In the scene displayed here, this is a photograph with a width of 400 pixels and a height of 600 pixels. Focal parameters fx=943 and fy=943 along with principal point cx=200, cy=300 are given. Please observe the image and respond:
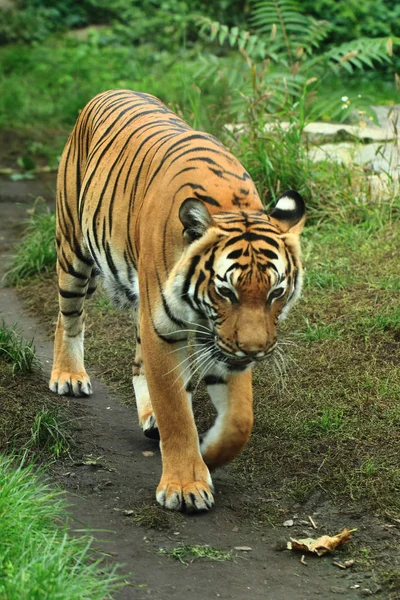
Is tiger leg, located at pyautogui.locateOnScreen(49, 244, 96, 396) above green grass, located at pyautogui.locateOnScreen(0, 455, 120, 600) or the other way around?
the other way around

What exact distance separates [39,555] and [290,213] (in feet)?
5.87

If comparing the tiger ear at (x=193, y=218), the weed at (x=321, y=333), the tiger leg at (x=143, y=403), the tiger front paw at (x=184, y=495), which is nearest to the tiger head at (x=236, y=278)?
the tiger ear at (x=193, y=218)

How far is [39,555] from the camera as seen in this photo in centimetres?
329

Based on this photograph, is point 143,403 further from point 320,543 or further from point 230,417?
point 320,543

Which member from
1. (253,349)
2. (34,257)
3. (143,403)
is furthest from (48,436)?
(34,257)

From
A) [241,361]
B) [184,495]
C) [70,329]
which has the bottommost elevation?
[70,329]

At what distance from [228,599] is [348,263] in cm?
370

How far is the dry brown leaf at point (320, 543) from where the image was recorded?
392 centimetres

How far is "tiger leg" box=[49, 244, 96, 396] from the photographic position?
5496 millimetres

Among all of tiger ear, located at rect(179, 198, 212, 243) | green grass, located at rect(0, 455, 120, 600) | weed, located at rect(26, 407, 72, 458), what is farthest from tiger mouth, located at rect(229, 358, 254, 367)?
weed, located at rect(26, 407, 72, 458)

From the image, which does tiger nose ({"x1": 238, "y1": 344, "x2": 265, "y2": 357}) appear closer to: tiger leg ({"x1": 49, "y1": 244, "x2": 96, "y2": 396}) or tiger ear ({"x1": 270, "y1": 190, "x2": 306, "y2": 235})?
tiger ear ({"x1": 270, "y1": 190, "x2": 306, "y2": 235})

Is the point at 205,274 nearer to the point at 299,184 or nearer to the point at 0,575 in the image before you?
the point at 0,575

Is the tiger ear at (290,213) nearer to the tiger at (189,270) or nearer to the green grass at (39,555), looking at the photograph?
the tiger at (189,270)

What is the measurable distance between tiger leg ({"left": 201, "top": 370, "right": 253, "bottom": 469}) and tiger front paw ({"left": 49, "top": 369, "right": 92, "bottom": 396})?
54.8 inches
